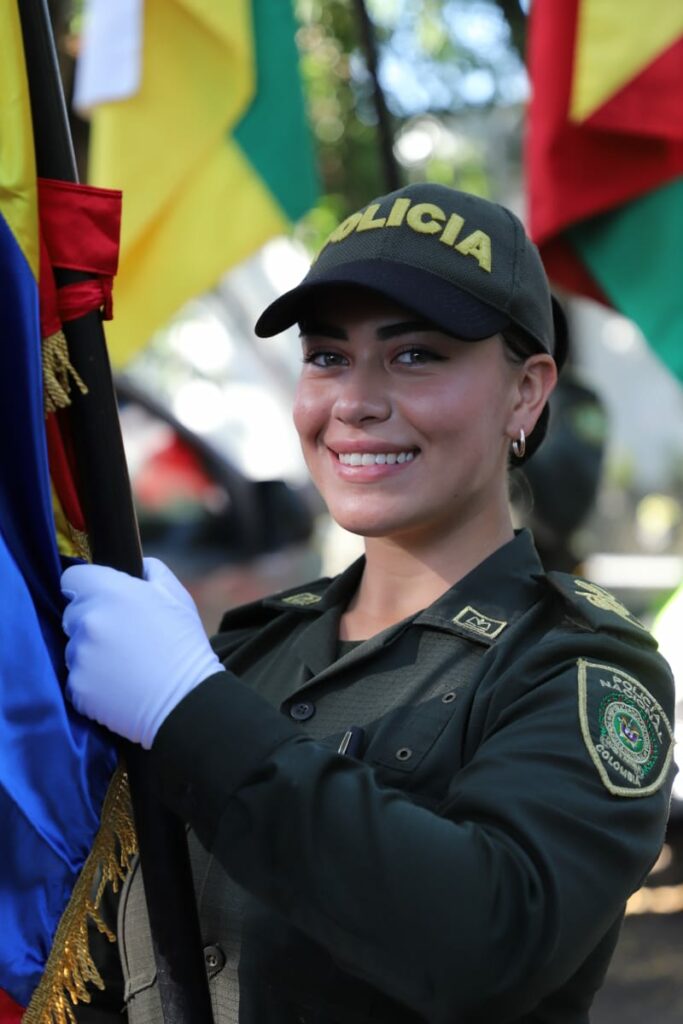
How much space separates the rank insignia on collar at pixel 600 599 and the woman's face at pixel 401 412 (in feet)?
0.61

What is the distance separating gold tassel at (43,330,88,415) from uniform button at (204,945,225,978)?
62 cm

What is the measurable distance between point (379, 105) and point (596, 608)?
389cm

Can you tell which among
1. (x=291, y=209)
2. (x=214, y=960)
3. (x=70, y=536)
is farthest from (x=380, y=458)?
(x=291, y=209)

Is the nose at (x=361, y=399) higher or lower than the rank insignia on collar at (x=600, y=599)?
higher

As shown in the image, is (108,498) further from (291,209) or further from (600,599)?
(291,209)

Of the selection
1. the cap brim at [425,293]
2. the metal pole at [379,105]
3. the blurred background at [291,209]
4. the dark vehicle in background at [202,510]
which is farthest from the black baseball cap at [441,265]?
the dark vehicle in background at [202,510]

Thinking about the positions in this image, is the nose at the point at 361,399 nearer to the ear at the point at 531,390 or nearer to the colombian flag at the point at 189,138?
the ear at the point at 531,390

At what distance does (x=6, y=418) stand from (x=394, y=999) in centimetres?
71

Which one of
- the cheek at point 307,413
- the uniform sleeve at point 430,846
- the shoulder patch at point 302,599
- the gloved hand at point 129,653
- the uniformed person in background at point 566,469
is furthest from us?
the uniformed person in background at point 566,469

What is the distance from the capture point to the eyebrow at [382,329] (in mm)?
1714

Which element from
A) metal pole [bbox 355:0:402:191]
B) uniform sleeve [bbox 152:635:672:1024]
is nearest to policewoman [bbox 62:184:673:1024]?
uniform sleeve [bbox 152:635:672:1024]

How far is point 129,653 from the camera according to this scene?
4.79 feet

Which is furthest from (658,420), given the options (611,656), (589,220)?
(611,656)

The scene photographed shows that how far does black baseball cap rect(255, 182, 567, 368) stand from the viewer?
1684 millimetres
